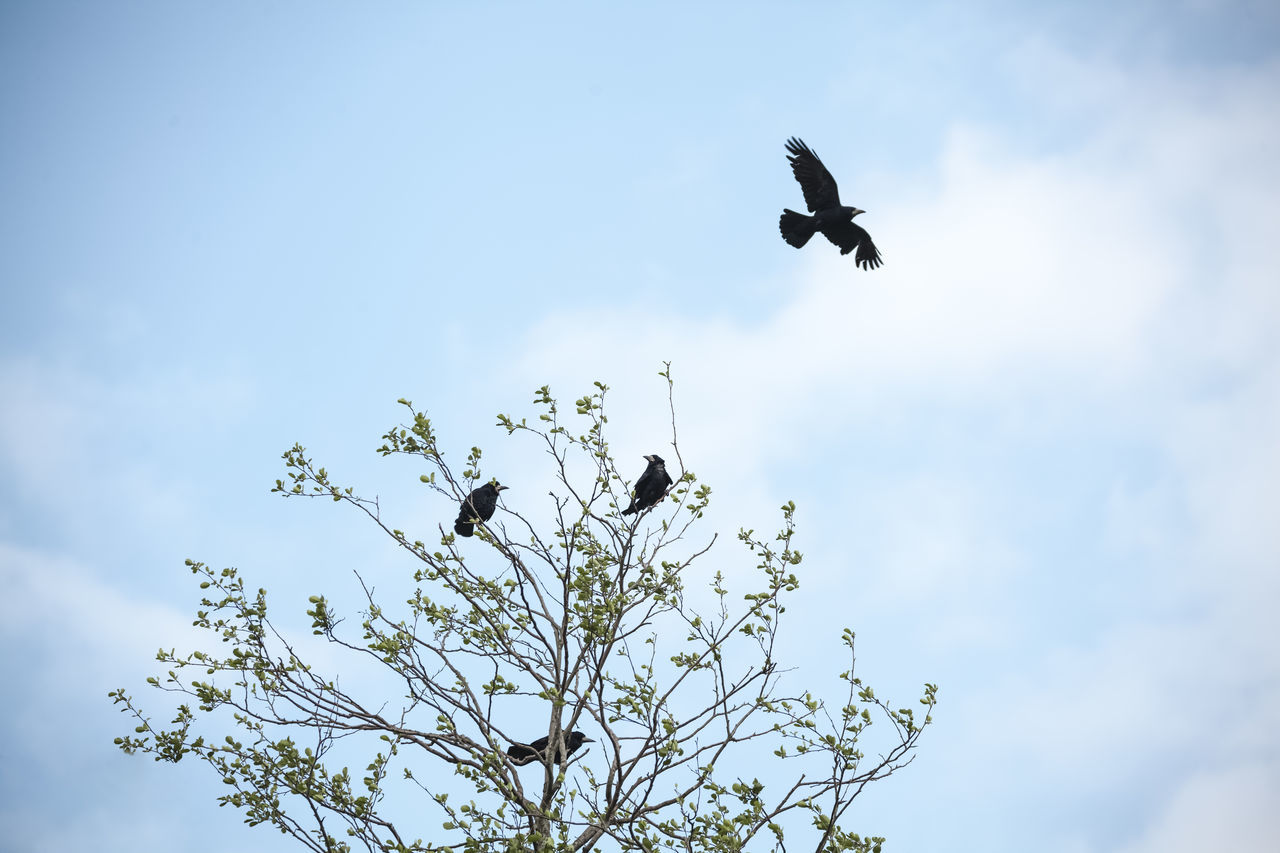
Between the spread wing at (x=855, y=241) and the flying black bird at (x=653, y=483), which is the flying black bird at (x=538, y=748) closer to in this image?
the flying black bird at (x=653, y=483)

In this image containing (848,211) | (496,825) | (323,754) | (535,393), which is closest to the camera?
(496,825)

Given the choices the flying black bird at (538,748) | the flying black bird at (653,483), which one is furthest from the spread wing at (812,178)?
the flying black bird at (538,748)

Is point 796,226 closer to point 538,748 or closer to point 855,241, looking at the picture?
point 855,241

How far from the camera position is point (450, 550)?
26.1ft

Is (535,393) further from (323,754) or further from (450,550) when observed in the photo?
(323,754)

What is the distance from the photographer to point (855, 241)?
13.0 m

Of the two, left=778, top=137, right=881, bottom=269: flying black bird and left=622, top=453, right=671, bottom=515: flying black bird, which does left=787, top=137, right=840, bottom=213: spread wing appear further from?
left=622, top=453, right=671, bottom=515: flying black bird

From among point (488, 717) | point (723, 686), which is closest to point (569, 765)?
point (488, 717)

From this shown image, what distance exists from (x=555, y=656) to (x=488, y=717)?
2.36 feet

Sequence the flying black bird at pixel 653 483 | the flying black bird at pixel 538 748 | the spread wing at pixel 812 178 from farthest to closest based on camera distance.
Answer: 1. the spread wing at pixel 812 178
2. the flying black bird at pixel 653 483
3. the flying black bird at pixel 538 748

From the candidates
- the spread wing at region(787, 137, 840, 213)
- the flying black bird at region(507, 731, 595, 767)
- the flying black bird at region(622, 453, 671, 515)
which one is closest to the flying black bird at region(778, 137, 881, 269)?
the spread wing at region(787, 137, 840, 213)

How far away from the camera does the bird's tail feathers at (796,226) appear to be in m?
12.5

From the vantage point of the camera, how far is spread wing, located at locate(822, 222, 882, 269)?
12672 millimetres

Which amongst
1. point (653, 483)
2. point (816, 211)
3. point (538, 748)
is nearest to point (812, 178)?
point (816, 211)
